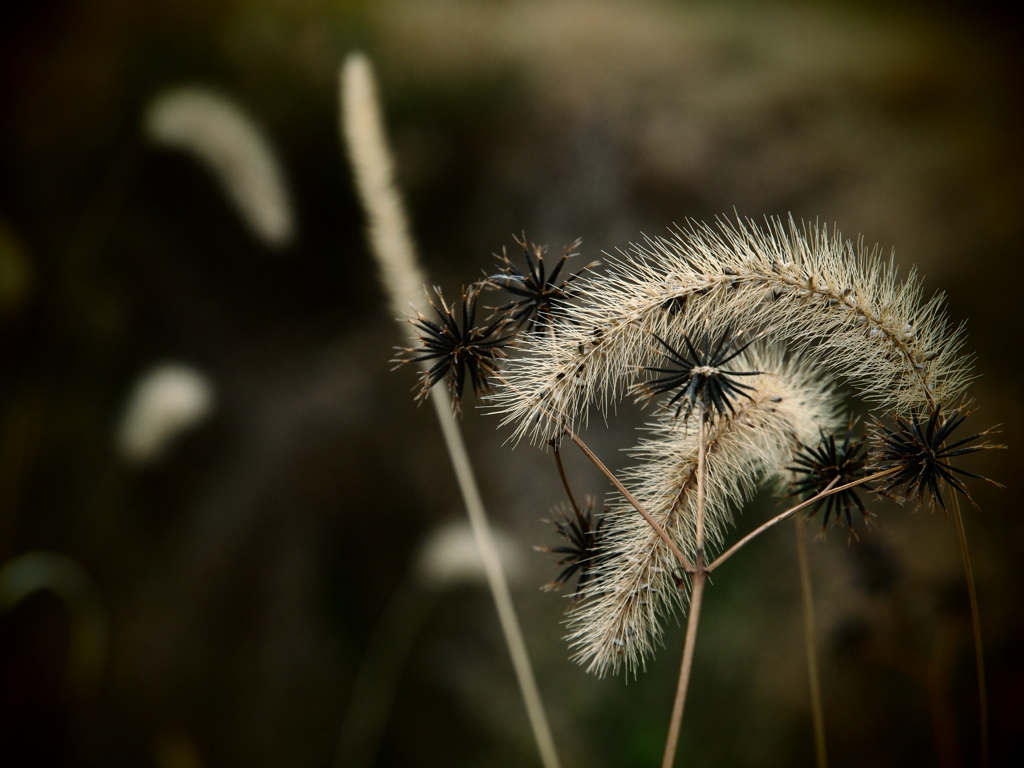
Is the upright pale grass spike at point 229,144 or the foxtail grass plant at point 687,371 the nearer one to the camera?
the foxtail grass plant at point 687,371

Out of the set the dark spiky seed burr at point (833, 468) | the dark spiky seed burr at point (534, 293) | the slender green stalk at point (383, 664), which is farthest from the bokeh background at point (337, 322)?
the dark spiky seed burr at point (534, 293)

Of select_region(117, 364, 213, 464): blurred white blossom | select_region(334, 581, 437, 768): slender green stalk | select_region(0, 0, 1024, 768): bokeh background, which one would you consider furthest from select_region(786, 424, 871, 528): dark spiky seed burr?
select_region(117, 364, 213, 464): blurred white blossom

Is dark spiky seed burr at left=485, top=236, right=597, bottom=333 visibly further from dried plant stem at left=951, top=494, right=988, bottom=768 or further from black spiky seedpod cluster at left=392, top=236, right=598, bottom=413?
dried plant stem at left=951, top=494, right=988, bottom=768

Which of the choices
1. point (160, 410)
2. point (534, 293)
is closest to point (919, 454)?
point (534, 293)

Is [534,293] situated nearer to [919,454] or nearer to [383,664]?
[919,454]

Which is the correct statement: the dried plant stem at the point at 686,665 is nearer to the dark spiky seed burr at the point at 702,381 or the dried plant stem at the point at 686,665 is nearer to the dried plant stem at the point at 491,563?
the dark spiky seed burr at the point at 702,381

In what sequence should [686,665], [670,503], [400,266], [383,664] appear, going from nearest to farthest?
[686,665] < [670,503] < [400,266] < [383,664]
